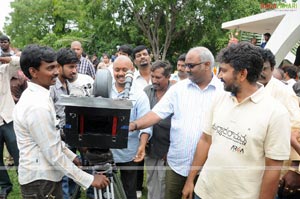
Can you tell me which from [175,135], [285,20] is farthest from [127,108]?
[285,20]

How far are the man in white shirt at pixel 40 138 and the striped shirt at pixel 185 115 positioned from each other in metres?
0.81

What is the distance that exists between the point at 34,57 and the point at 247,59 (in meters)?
1.27

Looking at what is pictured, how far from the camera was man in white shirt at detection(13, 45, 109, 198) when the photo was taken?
6.90 feet

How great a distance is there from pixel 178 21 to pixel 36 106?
60.9ft

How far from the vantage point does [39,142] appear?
2.11 metres

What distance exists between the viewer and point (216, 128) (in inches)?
88.7

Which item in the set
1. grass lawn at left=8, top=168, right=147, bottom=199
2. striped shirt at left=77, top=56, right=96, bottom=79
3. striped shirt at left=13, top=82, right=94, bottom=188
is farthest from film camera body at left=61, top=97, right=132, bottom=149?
striped shirt at left=77, top=56, right=96, bottom=79

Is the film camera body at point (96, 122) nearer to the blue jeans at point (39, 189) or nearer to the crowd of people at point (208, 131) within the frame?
the crowd of people at point (208, 131)

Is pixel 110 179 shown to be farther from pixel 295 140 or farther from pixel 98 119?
pixel 295 140

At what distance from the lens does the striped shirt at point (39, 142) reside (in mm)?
2094

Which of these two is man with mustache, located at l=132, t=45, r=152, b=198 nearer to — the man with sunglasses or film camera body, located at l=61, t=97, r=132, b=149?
the man with sunglasses

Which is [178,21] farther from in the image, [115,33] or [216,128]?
[216,128]

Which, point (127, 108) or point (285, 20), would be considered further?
point (285, 20)

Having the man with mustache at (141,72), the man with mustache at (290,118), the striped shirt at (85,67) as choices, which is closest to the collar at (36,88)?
the man with mustache at (290,118)
